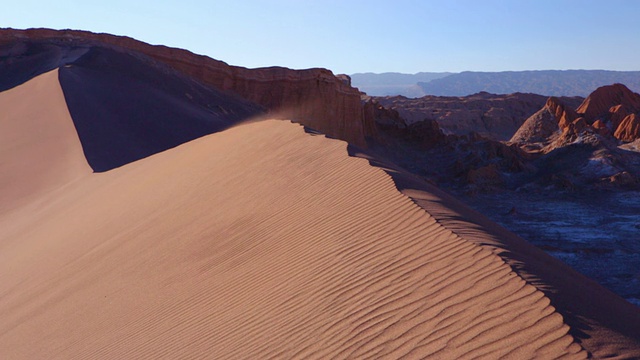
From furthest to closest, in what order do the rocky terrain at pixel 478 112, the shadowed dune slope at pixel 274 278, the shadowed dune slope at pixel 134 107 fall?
the rocky terrain at pixel 478 112 → the shadowed dune slope at pixel 134 107 → the shadowed dune slope at pixel 274 278

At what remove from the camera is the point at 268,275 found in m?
5.03

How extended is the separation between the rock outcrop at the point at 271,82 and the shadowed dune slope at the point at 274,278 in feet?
55.7

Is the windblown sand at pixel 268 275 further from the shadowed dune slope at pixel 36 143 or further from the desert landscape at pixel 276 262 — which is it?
the shadowed dune slope at pixel 36 143

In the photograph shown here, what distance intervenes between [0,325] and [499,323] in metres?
5.19

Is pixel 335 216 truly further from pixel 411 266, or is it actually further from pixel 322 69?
pixel 322 69

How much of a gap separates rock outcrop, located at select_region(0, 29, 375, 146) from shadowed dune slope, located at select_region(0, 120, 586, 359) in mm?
16980

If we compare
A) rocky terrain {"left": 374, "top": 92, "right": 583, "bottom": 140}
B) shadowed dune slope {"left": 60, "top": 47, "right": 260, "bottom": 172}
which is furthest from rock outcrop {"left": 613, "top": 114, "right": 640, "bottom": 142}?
rocky terrain {"left": 374, "top": 92, "right": 583, "bottom": 140}

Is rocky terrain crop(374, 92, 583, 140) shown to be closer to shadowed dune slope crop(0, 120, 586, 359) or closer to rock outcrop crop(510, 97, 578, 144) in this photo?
rock outcrop crop(510, 97, 578, 144)

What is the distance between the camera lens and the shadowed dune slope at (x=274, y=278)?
11.7 ft

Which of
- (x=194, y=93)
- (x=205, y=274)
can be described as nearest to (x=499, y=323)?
(x=205, y=274)

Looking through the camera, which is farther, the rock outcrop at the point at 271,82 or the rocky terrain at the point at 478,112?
the rocky terrain at the point at 478,112

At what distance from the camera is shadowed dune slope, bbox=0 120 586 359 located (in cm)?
358

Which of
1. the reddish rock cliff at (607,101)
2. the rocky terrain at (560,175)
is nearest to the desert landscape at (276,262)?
the rocky terrain at (560,175)

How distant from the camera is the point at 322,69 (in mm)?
27359
